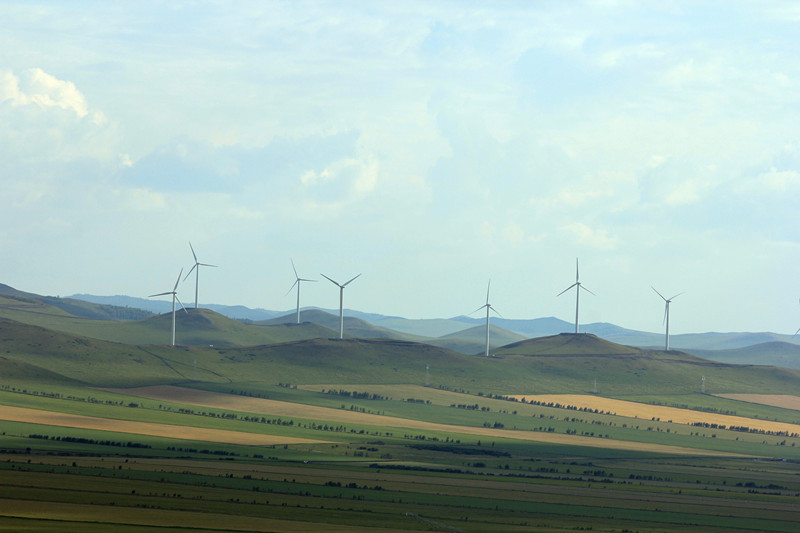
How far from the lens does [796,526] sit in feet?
263

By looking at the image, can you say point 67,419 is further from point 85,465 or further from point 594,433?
point 594,433

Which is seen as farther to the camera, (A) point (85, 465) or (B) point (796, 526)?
(A) point (85, 465)

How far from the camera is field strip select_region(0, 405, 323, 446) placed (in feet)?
418

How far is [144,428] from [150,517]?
65.5 metres

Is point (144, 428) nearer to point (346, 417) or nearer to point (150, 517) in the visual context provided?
point (346, 417)

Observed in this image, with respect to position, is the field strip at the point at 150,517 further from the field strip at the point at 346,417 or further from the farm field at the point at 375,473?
the field strip at the point at 346,417

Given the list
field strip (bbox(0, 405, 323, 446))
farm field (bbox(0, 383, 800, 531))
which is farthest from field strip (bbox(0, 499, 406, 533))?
field strip (bbox(0, 405, 323, 446))

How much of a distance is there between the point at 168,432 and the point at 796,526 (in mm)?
76401

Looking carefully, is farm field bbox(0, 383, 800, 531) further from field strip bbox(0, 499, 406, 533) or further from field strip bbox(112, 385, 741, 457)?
field strip bbox(112, 385, 741, 457)

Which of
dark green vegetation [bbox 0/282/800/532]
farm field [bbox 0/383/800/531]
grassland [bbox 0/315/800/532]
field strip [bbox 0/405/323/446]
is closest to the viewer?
farm field [bbox 0/383/800/531]

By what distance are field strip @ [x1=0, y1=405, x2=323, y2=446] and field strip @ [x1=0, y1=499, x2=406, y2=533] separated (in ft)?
174

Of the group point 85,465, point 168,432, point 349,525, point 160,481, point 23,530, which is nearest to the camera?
point 23,530

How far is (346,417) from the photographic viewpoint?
166 m

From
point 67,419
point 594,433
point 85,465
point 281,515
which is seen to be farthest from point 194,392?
point 281,515
